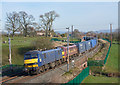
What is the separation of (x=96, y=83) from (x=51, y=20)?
50456 mm

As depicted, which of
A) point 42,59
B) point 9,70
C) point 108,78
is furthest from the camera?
point 9,70

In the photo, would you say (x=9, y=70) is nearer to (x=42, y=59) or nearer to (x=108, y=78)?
(x=42, y=59)

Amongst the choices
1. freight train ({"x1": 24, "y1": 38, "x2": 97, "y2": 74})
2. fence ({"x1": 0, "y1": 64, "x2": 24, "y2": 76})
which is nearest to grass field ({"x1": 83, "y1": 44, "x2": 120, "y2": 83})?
freight train ({"x1": 24, "y1": 38, "x2": 97, "y2": 74})

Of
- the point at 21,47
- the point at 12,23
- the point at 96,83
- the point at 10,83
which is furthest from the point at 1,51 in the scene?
the point at 96,83

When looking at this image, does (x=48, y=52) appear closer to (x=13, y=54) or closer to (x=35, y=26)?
(x=13, y=54)

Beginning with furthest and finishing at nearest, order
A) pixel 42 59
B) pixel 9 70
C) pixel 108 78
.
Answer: pixel 9 70 → pixel 108 78 → pixel 42 59

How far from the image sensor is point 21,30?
56.5m

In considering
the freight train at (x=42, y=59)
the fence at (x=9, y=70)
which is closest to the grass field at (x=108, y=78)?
the freight train at (x=42, y=59)

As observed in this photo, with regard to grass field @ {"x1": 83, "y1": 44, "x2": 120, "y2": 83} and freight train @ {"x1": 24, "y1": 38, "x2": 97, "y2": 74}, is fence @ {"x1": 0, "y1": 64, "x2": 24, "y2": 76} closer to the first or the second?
freight train @ {"x1": 24, "y1": 38, "x2": 97, "y2": 74}

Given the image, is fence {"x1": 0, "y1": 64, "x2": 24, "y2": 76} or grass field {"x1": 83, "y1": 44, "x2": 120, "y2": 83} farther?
fence {"x1": 0, "y1": 64, "x2": 24, "y2": 76}

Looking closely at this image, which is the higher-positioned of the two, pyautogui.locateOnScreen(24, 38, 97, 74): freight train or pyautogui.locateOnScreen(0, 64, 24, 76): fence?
pyautogui.locateOnScreen(24, 38, 97, 74): freight train

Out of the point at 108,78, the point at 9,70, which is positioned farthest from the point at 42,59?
the point at 108,78

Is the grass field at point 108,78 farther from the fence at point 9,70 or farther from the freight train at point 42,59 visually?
the fence at point 9,70

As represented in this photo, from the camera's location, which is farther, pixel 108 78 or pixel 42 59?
pixel 108 78
